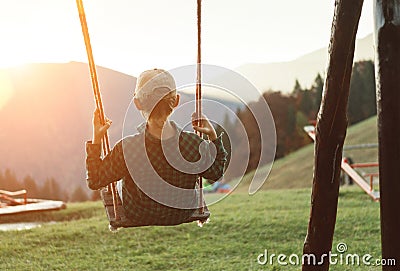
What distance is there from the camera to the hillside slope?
11.1m

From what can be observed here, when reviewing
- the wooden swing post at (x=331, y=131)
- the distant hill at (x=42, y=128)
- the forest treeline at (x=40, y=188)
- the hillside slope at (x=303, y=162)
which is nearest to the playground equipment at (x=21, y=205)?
the forest treeline at (x=40, y=188)

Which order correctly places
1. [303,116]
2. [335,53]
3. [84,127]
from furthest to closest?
[303,116] → [84,127] → [335,53]

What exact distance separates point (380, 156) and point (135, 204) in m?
0.85

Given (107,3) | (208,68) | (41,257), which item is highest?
(107,3)

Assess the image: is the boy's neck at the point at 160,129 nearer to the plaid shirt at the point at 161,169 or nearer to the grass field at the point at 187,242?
the plaid shirt at the point at 161,169

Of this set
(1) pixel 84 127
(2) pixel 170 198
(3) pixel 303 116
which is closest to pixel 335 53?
(2) pixel 170 198

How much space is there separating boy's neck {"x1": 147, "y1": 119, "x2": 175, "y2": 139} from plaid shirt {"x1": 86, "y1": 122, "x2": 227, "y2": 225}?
0.5 inches

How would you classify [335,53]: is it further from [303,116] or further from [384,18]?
[303,116]

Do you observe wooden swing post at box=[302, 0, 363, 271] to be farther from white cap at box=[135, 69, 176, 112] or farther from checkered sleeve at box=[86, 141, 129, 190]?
checkered sleeve at box=[86, 141, 129, 190]

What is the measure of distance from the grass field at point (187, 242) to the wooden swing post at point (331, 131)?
1.55 metres

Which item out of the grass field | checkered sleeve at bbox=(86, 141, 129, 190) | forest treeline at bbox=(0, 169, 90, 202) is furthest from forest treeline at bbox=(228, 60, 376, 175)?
checkered sleeve at bbox=(86, 141, 129, 190)

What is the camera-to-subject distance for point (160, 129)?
6.94 ft

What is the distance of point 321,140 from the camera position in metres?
2.48

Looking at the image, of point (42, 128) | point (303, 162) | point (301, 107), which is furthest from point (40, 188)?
point (301, 107)
